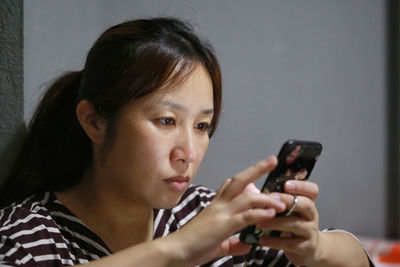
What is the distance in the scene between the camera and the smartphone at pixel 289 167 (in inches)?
28.3

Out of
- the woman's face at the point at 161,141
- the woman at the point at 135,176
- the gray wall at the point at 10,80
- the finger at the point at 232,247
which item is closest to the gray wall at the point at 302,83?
the gray wall at the point at 10,80

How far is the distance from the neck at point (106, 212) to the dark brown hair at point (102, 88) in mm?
40

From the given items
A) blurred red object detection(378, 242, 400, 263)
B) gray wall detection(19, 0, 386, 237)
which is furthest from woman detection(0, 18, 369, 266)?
blurred red object detection(378, 242, 400, 263)

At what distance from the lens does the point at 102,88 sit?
0.86 m

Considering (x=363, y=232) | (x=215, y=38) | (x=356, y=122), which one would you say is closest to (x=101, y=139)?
(x=215, y=38)

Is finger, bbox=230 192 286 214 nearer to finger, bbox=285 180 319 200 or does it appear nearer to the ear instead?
finger, bbox=285 180 319 200

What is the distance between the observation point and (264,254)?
1047 mm

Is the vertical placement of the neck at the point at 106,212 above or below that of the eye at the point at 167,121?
below

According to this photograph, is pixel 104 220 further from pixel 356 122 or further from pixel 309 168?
pixel 356 122

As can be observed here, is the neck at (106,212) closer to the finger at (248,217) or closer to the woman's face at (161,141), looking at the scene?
the woman's face at (161,141)

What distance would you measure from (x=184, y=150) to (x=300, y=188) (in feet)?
0.66

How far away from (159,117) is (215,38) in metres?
0.72

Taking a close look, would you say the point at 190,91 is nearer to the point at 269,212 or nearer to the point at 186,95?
the point at 186,95

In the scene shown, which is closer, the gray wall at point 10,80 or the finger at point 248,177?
the finger at point 248,177
